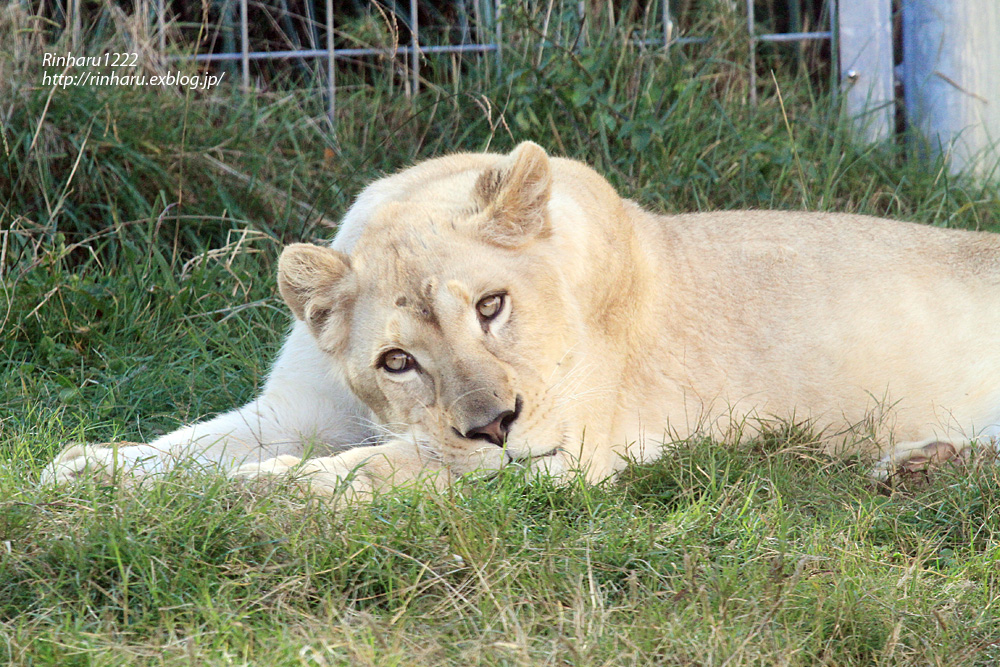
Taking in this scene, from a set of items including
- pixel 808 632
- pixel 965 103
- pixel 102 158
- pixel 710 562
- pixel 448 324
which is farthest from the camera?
pixel 965 103

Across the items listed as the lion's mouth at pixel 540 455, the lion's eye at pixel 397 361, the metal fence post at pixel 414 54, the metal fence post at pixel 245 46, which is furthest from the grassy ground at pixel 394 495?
the lion's eye at pixel 397 361

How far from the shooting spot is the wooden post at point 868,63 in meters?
6.46

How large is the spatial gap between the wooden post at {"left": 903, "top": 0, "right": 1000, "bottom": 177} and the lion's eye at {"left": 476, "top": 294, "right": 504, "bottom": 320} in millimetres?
3804

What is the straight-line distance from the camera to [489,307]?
3285 millimetres

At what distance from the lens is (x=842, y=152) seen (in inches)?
246

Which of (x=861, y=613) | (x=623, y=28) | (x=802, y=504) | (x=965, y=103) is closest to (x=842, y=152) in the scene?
(x=965, y=103)

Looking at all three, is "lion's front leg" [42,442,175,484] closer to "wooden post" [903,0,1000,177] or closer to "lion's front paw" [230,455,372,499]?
"lion's front paw" [230,455,372,499]

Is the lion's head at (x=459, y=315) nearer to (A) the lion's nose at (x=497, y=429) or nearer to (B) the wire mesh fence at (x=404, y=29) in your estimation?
(A) the lion's nose at (x=497, y=429)

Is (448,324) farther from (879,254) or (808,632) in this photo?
(879,254)

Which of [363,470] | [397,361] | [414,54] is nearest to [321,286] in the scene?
[397,361]

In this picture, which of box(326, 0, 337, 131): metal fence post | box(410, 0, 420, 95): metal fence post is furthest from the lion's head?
box(326, 0, 337, 131): metal fence post

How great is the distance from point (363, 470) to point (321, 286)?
0.64 metres

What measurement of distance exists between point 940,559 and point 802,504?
1.57ft

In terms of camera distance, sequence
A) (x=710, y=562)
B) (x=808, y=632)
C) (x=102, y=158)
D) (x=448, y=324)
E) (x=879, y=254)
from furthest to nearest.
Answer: (x=102, y=158)
(x=879, y=254)
(x=448, y=324)
(x=710, y=562)
(x=808, y=632)
